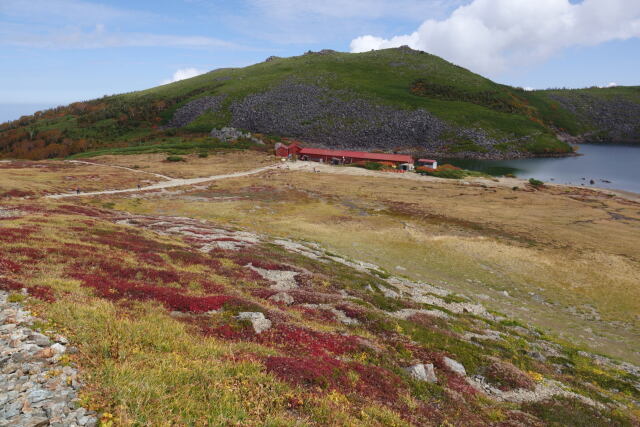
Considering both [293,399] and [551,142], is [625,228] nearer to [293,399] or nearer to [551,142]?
[293,399]

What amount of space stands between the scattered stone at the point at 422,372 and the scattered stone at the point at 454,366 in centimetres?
225

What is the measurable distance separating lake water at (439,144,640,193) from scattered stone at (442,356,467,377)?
125m

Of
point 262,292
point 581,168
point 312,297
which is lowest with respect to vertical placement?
point 312,297

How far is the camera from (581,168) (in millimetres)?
145625

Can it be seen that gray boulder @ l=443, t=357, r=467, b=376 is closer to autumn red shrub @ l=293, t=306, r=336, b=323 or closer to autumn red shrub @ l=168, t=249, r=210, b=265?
autumn red shrub @ l=293, t=306, r=336, b=323

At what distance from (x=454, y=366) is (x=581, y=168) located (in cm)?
16693

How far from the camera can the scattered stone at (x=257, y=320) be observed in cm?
1728

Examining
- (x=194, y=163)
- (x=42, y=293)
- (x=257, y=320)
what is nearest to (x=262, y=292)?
(x=257, y=320)

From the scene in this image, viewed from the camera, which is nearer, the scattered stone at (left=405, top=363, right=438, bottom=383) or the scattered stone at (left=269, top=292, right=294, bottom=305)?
the scattered stone at (left=405, top=363, right=438, bottom=383)

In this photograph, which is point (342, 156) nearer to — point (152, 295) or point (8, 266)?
point (152, 295)

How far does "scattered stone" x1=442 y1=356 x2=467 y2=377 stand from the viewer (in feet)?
61.7

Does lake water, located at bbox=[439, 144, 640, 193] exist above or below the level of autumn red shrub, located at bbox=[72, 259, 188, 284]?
above

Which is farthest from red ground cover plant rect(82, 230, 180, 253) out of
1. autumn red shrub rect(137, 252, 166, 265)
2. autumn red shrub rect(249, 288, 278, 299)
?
autumn red shrub rect(249, 288, 278, 299)

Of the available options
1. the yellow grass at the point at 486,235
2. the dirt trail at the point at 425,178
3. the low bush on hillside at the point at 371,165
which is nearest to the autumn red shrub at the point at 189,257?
the yellow grass at the point at 486,235
